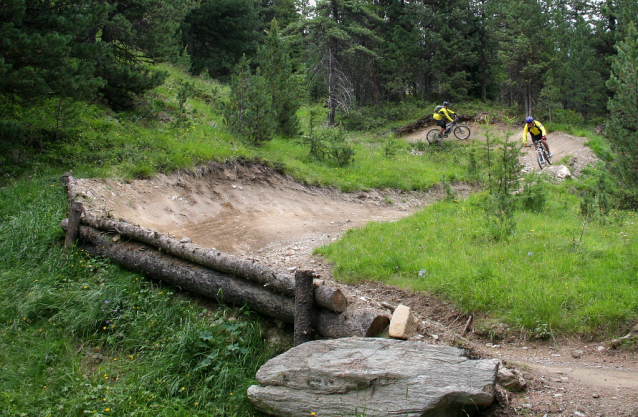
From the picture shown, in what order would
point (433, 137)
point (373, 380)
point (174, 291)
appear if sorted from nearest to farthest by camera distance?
point (373, 380) < point (174, 291) < point (433, 137)

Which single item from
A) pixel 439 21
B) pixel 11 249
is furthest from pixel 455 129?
pixel 11 249

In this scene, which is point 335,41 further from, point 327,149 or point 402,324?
point 402,324

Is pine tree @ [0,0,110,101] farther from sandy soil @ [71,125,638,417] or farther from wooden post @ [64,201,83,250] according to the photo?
wooden post @ [64,201,83,250]

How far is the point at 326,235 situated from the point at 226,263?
4.42 meters

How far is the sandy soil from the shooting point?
3.79 metres

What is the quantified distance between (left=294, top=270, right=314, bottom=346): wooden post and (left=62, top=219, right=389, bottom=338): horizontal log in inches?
7.7

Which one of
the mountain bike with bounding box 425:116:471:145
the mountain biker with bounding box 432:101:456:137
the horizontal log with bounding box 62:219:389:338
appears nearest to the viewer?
the horizontal log with bounding box 62:219:389:338

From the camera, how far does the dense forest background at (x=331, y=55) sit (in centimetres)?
998

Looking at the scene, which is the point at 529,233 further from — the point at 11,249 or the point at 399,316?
the point at 11,249

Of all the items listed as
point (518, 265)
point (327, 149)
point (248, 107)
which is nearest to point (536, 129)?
point (327, 149)

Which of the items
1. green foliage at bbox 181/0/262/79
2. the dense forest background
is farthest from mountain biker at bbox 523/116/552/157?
green foliage at bbox 181/0/262/79

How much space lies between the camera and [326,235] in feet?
32.4

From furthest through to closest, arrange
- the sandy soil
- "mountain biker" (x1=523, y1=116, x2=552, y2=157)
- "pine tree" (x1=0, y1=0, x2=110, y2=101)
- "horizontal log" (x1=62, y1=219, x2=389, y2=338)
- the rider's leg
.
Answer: the rider's leg → "mountain biker" (x1=523, y1=116, x2=552, y2=157) → "pine tree" (x1=0, y1=0, x2=110, y2=101) → "horizontal log" (x1=62, y1=219, x2=389, y2=338) → the sandy soil

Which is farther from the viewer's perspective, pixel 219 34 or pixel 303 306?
pixel 219 34
